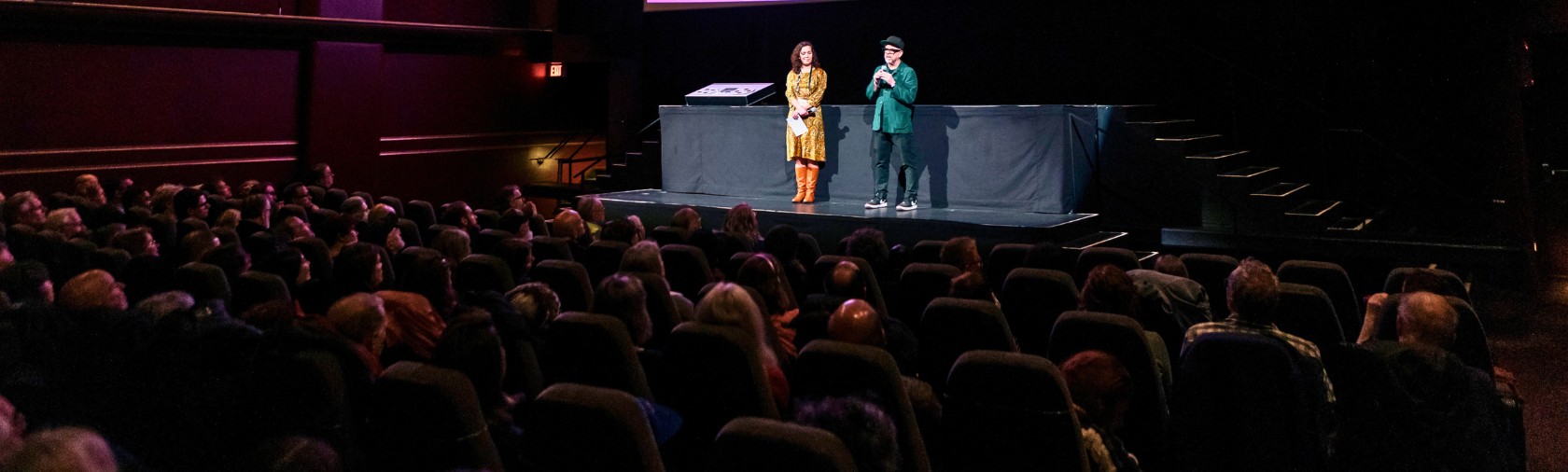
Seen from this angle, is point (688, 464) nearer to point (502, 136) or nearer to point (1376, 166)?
point (1376, 166)

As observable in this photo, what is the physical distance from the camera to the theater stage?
6176mm

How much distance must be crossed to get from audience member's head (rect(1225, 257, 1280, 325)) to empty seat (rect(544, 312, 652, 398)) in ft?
5.15

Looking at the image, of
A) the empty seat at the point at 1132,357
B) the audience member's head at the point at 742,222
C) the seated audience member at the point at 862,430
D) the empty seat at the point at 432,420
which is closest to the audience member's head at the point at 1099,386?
the empty seat at the point at 1132,357

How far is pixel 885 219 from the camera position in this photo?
657 centimetres

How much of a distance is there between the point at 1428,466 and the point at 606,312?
2161mm

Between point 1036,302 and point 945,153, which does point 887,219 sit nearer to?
point 945,153

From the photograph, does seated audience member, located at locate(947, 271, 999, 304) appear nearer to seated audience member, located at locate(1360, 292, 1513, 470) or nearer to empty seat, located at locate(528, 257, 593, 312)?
seated audience member, located at locate(1360, 292, 1513, 470)

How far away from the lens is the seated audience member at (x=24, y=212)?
504cm

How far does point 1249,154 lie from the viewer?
25.7 ft

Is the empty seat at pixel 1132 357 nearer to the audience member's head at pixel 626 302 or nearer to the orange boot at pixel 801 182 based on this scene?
the audience member's head at pixel 626 302

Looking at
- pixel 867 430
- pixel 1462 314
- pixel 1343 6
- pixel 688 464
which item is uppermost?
pixel 1343 6

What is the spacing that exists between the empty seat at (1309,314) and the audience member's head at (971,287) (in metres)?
0.91

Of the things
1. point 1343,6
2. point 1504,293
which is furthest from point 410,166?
point 1504,293

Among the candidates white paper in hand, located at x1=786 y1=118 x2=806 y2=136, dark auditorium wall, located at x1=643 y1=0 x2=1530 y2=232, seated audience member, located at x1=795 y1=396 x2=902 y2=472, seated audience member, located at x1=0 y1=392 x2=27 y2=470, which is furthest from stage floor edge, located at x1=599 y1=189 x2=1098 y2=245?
seated audience member, located at x1=0 y1=392 x2=27 y2=470
